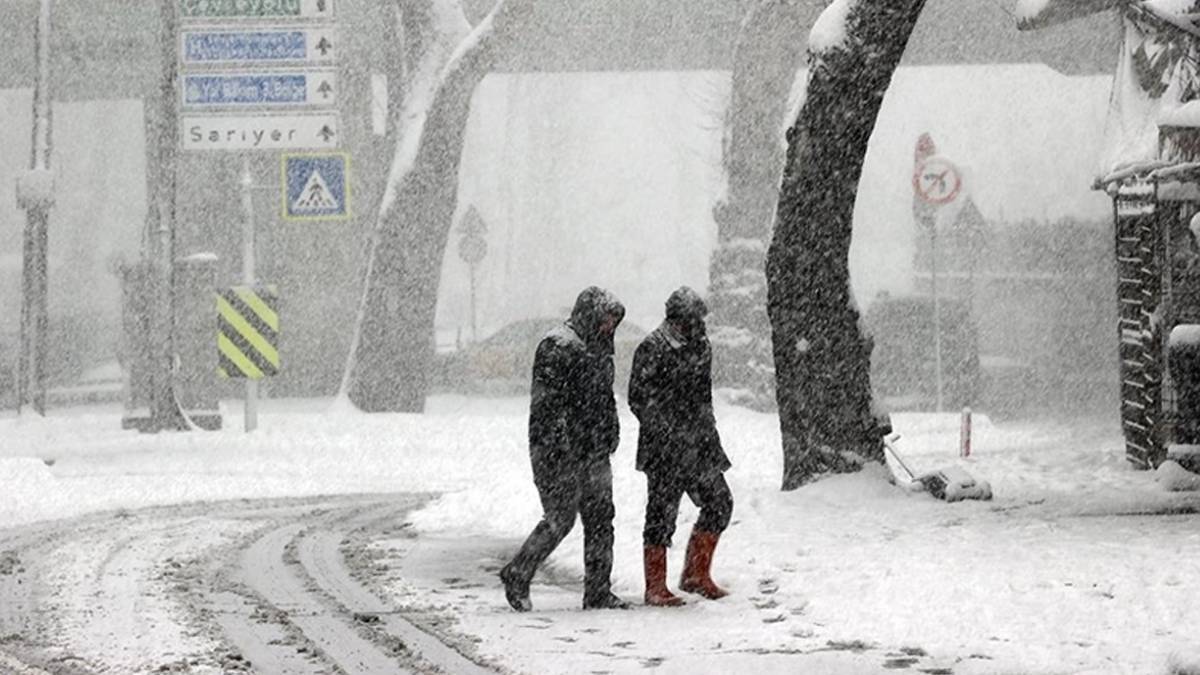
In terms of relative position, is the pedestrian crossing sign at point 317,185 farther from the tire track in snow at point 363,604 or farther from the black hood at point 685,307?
the black hood at point 685,307

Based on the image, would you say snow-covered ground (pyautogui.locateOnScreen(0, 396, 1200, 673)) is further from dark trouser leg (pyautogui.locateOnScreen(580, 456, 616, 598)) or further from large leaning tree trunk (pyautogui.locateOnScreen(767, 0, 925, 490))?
large leaning tree trunk (pyautogui.locateOnScreen(767, 0, 925, 490))

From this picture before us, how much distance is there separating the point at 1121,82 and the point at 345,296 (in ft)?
68.7

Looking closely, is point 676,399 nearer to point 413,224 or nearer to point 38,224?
point 413,224

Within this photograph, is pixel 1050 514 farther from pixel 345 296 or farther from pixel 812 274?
pixel 345 296

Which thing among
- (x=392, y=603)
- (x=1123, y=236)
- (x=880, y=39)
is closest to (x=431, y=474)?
(x=1123, y=236)

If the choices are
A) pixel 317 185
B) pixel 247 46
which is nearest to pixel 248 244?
pixel 317 185

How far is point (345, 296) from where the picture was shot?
125 feet

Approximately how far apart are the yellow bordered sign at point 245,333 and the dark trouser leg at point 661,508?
1346cm

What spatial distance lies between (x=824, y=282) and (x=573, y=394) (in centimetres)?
444

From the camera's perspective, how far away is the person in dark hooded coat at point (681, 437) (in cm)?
1176

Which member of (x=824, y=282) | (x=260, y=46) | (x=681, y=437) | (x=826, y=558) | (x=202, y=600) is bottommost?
(x=202, y=600)

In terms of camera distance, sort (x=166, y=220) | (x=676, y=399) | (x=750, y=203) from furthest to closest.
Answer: (x=750, y=203) < (x=166, y=220) < (x=676, y=399)

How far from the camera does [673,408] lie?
11836 millimetres

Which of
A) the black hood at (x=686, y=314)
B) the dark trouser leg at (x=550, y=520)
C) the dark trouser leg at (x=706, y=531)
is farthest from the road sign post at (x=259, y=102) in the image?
the dark trouser leg at (x=550, y=520)
